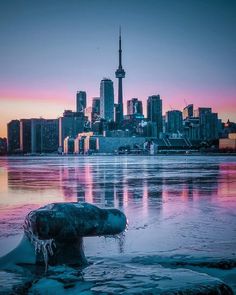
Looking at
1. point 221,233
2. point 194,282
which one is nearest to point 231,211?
point 221,233

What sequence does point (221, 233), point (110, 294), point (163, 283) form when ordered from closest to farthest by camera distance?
point (110, 294) < point (163, 283) < point (221, 233)

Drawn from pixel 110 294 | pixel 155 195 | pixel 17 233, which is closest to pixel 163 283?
pixel 110 294

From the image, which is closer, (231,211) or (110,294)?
(110,294)

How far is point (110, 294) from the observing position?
14.5ft

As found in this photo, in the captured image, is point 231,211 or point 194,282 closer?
point 194,282

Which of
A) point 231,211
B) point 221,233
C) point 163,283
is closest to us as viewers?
point 163,283

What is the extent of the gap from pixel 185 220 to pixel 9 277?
5995 mm

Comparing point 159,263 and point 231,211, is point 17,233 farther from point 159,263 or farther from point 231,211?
point 231,211

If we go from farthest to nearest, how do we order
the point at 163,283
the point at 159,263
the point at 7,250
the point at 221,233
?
1. the point at 221,233
2. the point at 7,250
3. the point at 159,263
4. the point at 163,283

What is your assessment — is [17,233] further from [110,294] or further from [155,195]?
[155,195]

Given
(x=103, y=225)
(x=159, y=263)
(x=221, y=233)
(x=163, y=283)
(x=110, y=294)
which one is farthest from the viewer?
(x=221, y=233)

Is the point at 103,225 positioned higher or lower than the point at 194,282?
higher

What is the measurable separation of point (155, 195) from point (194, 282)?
1234 cm

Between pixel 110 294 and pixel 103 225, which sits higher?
A: pixel 103 225
